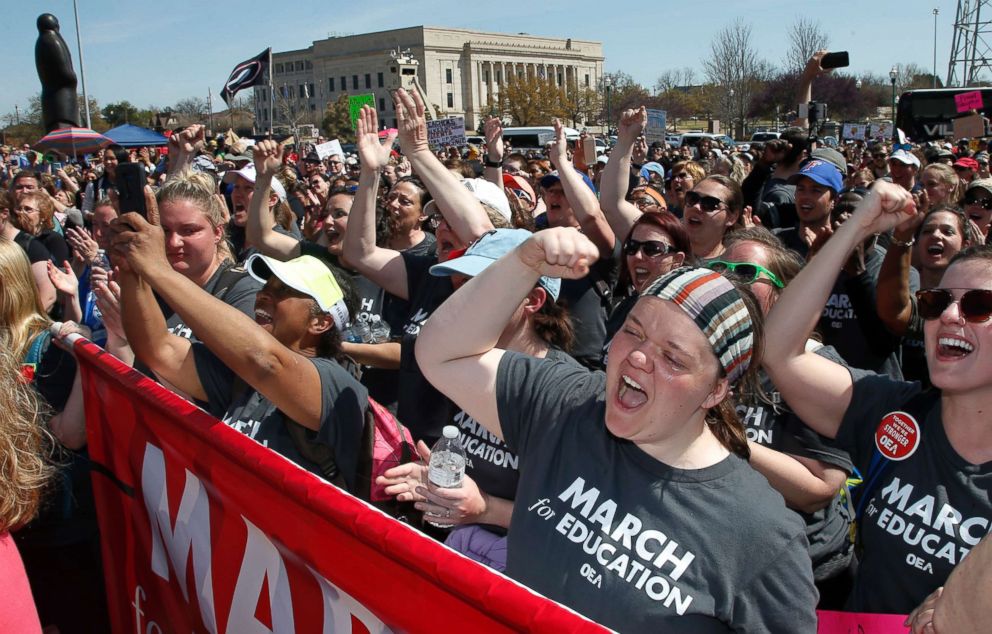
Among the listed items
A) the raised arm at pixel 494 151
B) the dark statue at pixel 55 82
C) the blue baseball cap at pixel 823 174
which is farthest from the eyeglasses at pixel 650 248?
the dark statue at pixel 55 82

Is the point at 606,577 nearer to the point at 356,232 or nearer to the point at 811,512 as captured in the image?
the point at 811,512

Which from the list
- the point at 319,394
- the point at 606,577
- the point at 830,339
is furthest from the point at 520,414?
the point at 830,339

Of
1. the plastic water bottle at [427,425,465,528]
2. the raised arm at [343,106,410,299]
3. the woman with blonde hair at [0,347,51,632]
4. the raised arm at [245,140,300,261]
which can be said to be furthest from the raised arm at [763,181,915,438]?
the raised arm at [245,140,300,261]

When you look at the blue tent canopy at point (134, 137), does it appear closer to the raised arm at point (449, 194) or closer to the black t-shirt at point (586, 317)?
the raised arm at point (449, 194)

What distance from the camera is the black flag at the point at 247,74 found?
11.1 m

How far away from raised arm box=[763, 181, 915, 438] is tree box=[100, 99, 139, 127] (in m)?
66.3

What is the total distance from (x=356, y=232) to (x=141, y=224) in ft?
5.60

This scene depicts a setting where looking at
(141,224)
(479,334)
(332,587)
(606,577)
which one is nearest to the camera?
(606,577)

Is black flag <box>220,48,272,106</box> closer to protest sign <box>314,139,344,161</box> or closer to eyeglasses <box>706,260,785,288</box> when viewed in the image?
protest sign <box>314,139,344,161</box>

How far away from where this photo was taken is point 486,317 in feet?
6.70

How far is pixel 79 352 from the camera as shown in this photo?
9.98 feet

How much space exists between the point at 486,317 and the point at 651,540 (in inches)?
27.2

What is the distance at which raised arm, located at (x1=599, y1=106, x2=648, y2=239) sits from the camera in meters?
4.99

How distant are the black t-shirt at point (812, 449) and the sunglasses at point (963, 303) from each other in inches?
16.6
